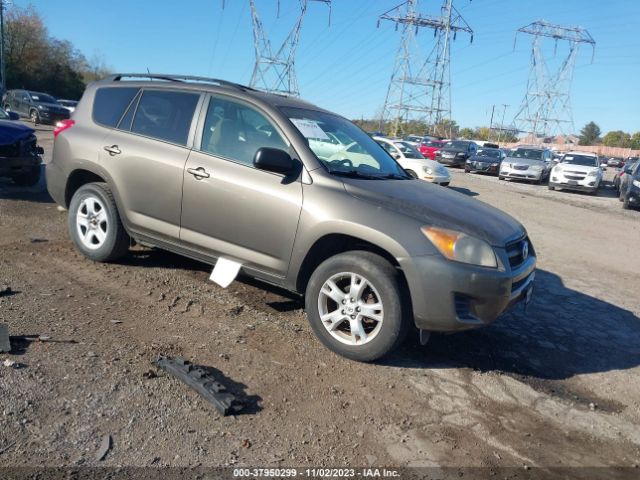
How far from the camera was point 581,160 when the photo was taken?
68.4ft

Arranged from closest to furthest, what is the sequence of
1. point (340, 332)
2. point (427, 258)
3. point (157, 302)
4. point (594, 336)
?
point (427, 258) < point (340, 332) < point (157, 302) < point (594, 336)

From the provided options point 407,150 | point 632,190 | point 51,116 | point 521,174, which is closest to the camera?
point 632,190

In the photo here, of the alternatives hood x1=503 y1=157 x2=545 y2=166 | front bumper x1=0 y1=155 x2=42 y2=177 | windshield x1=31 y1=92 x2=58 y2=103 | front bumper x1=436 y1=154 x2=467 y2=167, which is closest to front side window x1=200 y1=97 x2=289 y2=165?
front bumper x1=0 y1=155 x2=42 y2=177

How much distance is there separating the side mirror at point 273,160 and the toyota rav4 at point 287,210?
11 millimetres

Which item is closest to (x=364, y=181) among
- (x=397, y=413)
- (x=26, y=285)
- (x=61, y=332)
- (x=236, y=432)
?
(x=397, y=413)

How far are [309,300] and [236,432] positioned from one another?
1.30 meters

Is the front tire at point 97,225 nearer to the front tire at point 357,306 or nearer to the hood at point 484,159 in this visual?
the front tire at point 357,306

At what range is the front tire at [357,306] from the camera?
140 inches

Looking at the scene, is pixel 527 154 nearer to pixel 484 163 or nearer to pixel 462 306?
pixel 484 163

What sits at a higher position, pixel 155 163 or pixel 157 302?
pixel 155 163

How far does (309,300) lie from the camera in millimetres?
3895

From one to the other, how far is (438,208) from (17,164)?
7.01 metres

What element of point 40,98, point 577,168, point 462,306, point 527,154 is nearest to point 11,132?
point 462,306

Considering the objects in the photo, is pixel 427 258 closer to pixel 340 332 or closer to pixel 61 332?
pixel 340 332
